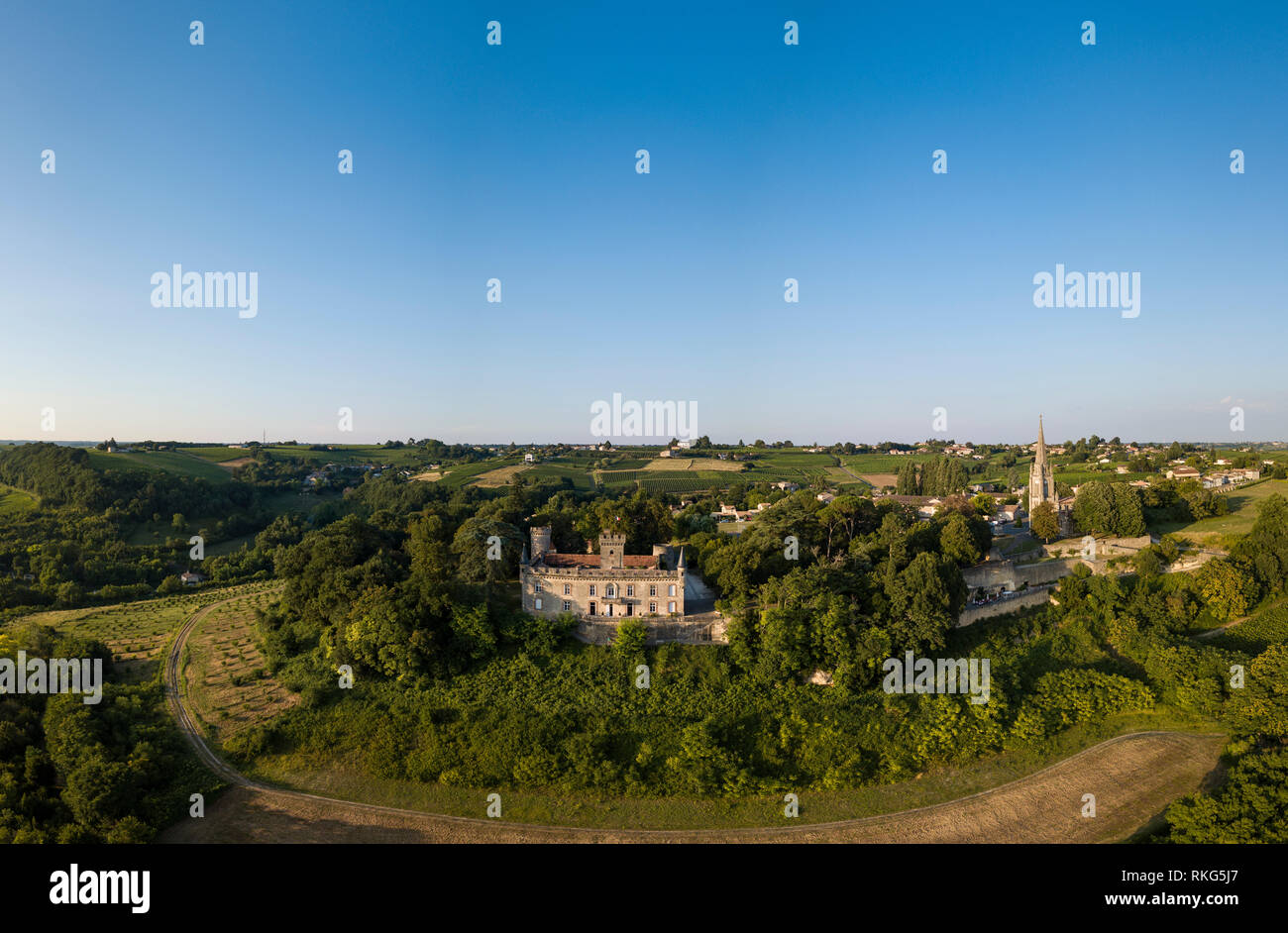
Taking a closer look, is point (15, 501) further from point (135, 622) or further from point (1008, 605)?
point (1008, 605)

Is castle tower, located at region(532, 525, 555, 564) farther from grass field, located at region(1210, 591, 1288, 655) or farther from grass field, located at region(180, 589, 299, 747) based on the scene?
grass field, located at region(1210, 591, 1288, 655)

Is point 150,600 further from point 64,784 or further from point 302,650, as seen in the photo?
point 64,784

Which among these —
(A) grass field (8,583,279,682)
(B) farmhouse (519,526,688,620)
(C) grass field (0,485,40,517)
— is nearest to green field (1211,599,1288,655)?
(B) farmhouse (519,526,688,620)

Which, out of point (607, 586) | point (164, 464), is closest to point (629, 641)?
point (607, 586)

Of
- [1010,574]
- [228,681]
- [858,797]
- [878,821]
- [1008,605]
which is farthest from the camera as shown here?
[1010,574]

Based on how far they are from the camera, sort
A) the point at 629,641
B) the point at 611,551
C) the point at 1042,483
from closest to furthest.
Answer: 1. the point at 629,641
2. the point at 611,551
3. the point at 1042,483

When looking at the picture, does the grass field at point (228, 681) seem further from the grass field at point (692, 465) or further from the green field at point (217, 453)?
the green field at point (217, 453)
